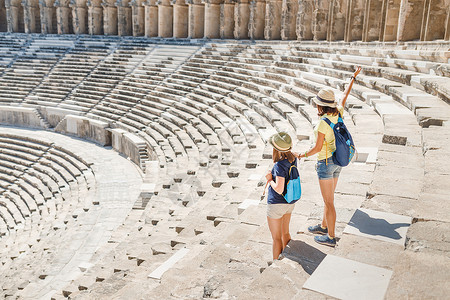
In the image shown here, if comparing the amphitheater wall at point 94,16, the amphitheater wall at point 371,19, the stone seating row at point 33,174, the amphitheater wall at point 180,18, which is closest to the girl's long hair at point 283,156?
the stone seating row at point 33,174

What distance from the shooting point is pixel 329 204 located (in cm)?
390

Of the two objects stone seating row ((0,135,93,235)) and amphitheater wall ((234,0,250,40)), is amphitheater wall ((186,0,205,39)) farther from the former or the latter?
stone seating row ((0,135,93,235))

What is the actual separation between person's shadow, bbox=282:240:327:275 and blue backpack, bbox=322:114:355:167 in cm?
83

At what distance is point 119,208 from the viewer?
11.1 metres

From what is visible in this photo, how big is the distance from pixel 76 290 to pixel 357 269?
4615 millimetres

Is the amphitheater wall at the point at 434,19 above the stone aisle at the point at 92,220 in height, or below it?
above

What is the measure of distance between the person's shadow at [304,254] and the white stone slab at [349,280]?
0.59m

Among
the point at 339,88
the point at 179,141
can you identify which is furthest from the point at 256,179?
the point at 179,141

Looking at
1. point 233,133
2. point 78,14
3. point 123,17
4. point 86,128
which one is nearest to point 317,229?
point 233,133

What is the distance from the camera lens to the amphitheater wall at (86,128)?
693 inches

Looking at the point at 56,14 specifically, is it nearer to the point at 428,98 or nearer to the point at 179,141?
the point at 179,141

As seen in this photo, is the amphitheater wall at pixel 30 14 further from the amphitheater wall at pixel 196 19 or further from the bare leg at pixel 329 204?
the bare leg at pixel 329 204

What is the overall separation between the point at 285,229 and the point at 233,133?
7.41 meters

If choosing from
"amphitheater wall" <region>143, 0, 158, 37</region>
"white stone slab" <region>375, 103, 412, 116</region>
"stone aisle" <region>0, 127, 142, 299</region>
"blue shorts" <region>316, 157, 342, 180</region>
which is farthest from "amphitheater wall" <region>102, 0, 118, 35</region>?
"blue shorts" <region>316, 157, 342, 180</region>
